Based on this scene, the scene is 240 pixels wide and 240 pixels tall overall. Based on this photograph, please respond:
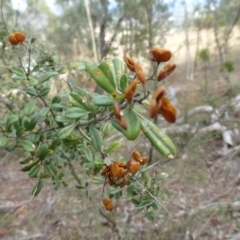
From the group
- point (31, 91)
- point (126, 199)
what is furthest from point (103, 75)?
point (126, 199)

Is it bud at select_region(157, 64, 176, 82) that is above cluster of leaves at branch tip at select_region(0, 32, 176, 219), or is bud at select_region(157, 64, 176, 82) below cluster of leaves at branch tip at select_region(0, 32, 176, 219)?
above

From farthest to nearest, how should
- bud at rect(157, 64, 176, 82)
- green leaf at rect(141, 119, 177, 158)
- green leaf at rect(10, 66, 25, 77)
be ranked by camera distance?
1. green leaf at rect(10, 66, 25, 77)
2. green leaf at rect(141, 119, 177, 158)
3. bud at rect(157, 64, 176, 82)

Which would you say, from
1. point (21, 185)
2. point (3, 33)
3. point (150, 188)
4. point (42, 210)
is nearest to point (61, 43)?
point (21, 185)

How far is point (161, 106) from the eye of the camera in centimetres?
48

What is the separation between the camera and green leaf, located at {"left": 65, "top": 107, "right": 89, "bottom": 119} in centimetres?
76

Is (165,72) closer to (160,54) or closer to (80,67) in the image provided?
(160,54)

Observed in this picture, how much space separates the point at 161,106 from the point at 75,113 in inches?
13.7

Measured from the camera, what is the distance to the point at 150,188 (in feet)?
3.97

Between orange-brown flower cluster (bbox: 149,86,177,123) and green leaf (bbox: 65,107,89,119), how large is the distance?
1.08 feet

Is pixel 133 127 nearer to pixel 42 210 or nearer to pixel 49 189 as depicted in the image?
pixel 42 210

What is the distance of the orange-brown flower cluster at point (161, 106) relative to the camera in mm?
463

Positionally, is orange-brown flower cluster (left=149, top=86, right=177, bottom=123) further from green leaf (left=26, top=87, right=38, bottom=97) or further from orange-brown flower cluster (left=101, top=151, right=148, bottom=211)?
green leaf (left=26, top=87, right=38, bottom=97)

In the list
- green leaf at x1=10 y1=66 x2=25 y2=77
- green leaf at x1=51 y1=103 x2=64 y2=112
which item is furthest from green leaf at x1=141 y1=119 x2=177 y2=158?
green leaf at x1=10 y1=66 x2=25 y2=77

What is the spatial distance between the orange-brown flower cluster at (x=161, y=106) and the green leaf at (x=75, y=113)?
13.0 inches
